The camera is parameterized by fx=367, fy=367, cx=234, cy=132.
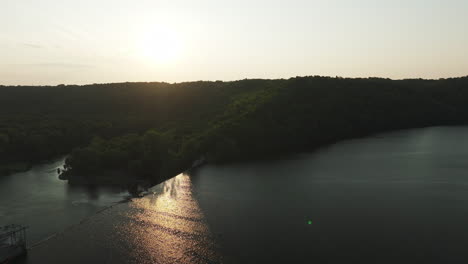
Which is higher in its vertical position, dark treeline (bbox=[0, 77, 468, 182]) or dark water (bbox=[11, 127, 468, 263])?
dark treeline (bbox=[0, 77, 468, 182])

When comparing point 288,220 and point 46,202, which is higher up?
point 288,220

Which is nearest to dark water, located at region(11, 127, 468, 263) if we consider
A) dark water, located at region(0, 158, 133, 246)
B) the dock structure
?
the dock structure

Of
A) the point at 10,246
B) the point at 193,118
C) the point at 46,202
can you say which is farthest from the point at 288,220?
the point at 193,118

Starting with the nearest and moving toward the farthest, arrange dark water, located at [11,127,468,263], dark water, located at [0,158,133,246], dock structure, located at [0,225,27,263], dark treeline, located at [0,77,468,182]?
1. dock structure, located at [0,225,27,263]
2. dark water, located at [11,127,468,263]
3. dark water, located at [0,158,133,246]
4. dark treeline, located at [0,77,468,182]

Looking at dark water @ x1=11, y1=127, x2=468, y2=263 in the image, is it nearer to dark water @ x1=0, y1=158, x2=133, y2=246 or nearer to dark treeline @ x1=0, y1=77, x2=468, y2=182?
dark water @ x1=0, y1=158, x2=133, y2=246

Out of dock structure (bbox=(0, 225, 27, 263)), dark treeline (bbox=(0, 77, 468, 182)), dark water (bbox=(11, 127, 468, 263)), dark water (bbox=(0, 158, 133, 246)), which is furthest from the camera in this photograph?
dark treeline (bbox=(0, 77, 468, 182))

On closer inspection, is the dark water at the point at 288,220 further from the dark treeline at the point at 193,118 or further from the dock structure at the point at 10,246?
the dark treeline at the point at 193,118

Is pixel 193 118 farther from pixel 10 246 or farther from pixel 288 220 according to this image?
pixel 10 246
